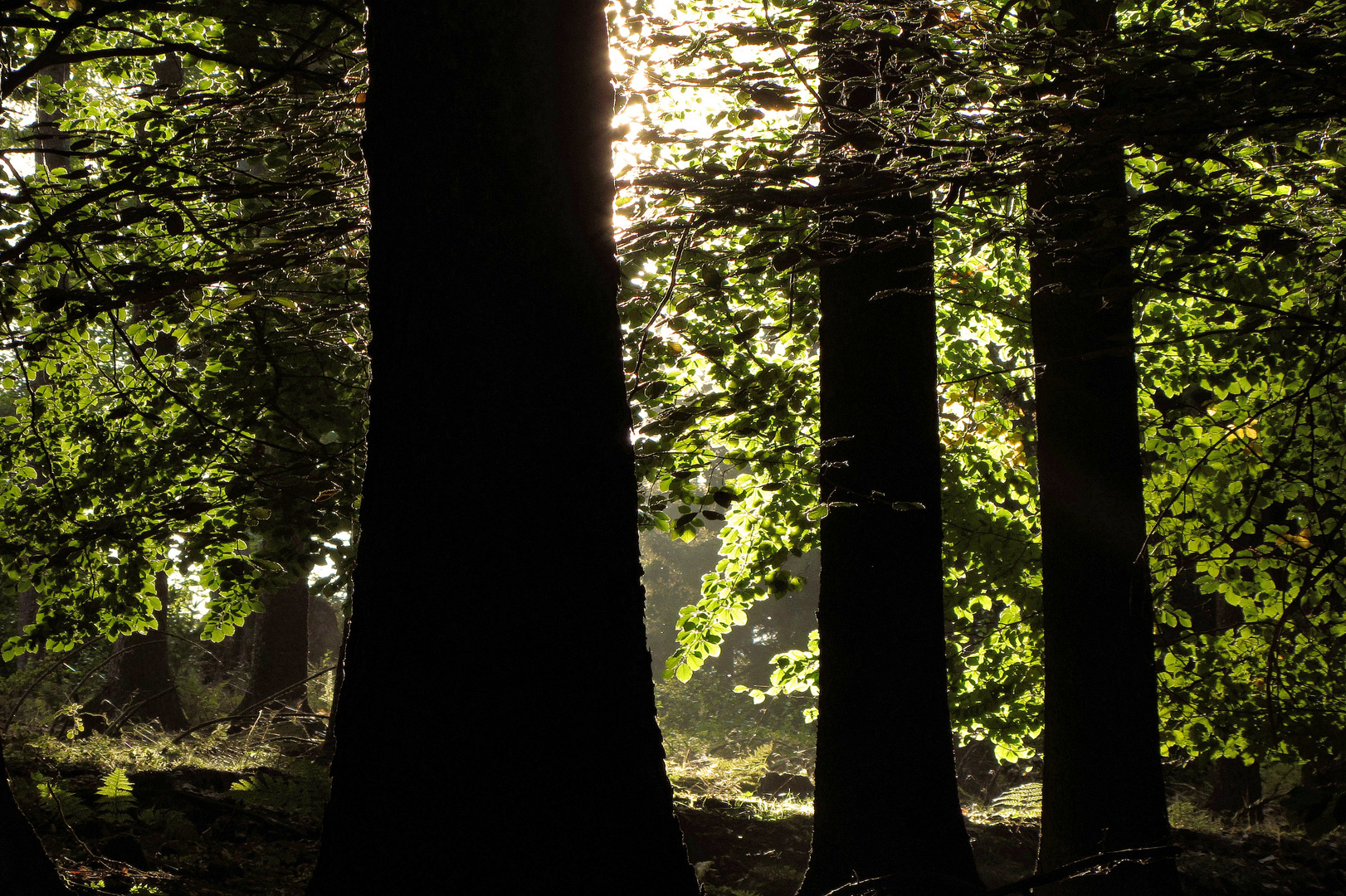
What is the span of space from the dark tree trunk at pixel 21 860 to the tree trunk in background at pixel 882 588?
314 centimetres

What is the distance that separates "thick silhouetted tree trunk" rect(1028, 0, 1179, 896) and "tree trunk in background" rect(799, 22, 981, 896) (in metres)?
0.90

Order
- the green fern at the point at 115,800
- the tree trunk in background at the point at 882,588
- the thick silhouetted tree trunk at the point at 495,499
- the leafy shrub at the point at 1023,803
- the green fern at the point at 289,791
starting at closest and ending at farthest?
the thick silhouetted tree trunk at the point at 495,499, the tree trunk in background at the point at 882,588, the green fern at the point at 115,800, the green fern at the point at 289,791, the leafy shrub at the point at 1023,803

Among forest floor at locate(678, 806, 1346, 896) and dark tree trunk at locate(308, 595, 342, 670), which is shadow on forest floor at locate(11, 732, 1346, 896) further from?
dark tree trunk at locate(308, 595, 342, 670)

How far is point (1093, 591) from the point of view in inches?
198

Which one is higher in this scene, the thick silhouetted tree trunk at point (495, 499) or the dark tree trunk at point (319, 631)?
the thick silhouetted tree trunk at point (495, 499)

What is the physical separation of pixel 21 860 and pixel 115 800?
2359 mm

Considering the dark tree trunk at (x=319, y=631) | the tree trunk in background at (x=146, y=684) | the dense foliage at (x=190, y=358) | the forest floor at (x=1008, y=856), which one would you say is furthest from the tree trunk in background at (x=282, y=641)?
the dark tree trunk at (x=319, y=631)

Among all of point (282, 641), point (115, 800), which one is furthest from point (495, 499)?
point (282, 641)

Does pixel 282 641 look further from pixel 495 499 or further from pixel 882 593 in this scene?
pixel 495 499

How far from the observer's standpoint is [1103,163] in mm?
3346

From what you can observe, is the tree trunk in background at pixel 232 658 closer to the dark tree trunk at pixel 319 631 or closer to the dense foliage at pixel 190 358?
the dark tree trunk at pixel 319 631

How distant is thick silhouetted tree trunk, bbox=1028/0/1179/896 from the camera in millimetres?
4789

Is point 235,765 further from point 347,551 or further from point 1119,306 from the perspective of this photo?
point 1119,306

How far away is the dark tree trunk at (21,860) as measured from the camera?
2.83m
